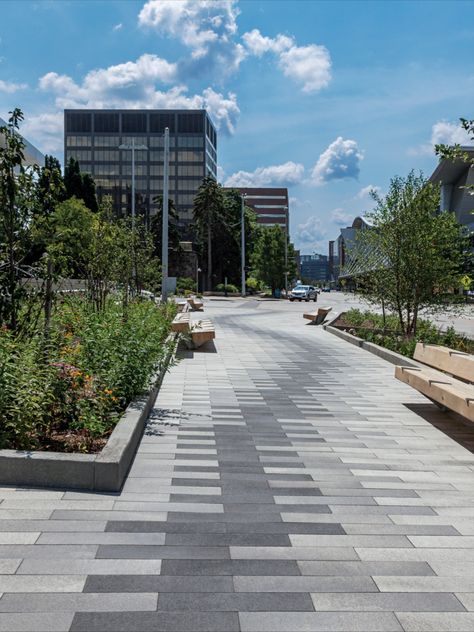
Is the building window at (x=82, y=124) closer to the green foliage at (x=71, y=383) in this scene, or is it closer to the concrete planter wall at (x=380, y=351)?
the concrete planter wall at (x=380, y=351)

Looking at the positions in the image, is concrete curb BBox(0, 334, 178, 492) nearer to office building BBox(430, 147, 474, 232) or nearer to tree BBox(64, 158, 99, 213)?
tree BBox(64, 158, 99, 213)

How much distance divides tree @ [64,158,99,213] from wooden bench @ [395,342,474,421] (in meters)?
58.4

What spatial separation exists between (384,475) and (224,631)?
2.98m

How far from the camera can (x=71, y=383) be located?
6.07 m

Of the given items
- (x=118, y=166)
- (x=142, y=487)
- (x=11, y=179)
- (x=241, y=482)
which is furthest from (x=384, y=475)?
(x=118, y=166)

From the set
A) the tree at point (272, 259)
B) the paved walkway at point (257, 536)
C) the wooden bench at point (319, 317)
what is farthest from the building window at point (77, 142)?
the paved walkway at point (257, 536)

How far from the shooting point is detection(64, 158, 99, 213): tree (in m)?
64.6

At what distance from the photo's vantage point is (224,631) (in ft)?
9.97

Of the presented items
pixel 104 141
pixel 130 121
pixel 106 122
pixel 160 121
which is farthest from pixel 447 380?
pixel 106 122

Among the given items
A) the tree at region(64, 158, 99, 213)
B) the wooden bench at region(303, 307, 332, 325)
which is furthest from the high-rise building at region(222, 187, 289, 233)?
the wooden bench at region(303, 307, 332, 325)

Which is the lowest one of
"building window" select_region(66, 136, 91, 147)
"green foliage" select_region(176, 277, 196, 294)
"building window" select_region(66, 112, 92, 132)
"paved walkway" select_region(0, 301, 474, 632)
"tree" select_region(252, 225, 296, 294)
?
"paved walkway" select_region(0, 301, 474, 632)

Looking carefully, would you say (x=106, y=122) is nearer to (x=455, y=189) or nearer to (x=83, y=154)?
(x=83, y=154)

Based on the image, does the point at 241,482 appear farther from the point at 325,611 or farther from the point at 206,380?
the point at 206,380

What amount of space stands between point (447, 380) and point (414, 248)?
7.98 meters
